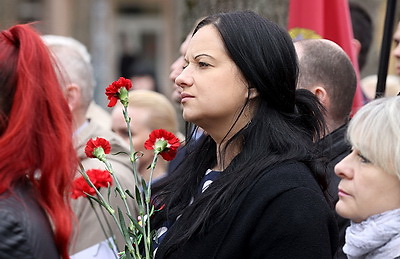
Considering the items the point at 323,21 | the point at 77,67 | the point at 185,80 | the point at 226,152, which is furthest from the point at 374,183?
the point at 77,67

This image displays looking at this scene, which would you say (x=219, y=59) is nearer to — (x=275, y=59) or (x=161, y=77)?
(x=275, y=59)

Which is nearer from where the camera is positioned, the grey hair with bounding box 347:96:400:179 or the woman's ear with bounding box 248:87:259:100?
the grey hair with bounding box 347:96:400:179

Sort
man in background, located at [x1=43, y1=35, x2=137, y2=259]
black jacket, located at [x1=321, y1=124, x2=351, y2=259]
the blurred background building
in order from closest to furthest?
1. black jacket, located at [x1=321, y1=124, x2=351, y2=259]
2. man in background, located at [x1=43, y1=35, x2=137, y2=259]
3. the blurred background building

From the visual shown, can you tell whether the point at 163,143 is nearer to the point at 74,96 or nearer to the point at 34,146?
the point at 34,146

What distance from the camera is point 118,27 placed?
23938mm

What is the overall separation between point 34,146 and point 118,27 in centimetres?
2161

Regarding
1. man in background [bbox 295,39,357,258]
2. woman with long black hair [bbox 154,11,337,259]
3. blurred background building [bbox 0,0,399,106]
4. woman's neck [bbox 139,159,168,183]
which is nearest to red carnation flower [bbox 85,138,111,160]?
woman with long black hair [bbox 154,11,337,259]

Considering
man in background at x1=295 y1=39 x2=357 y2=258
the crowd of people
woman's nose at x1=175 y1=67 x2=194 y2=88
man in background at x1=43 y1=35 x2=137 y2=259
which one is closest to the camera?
the crowd of people

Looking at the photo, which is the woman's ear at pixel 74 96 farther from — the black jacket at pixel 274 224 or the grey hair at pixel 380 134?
the grey hair at pixel 380 134

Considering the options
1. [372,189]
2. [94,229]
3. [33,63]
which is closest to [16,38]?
[33,63]

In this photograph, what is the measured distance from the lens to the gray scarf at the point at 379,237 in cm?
290

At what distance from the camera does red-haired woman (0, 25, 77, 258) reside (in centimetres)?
247

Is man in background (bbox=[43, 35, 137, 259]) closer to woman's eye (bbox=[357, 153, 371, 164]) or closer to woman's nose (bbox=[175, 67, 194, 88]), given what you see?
woman's nose (bbox=[175, 67, 194, 88])

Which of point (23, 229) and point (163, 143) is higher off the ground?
point (23, 229)
